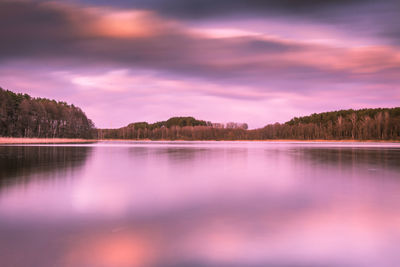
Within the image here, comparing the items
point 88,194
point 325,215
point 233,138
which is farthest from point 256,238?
point 233,138

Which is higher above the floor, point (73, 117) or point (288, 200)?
point (73, 117)

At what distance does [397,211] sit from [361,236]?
7.33 ft

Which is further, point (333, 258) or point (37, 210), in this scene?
point (37, 210)

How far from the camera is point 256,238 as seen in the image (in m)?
4.41

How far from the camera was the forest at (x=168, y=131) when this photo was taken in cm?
7638

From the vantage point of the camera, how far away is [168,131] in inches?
6821

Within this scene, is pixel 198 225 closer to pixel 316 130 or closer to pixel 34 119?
pixel 34 119

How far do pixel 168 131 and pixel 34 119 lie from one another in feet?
319

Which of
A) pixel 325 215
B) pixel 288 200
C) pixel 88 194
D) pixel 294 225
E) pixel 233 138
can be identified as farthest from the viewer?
pixel 233 138

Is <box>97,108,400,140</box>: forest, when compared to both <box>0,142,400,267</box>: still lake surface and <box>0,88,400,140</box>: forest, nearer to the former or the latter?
<box>0,88,400,140</box>: forest

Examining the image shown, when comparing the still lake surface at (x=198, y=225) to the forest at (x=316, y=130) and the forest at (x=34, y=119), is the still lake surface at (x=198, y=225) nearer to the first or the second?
the forest at (x=34, y=119)

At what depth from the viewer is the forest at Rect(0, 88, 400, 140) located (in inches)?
3007

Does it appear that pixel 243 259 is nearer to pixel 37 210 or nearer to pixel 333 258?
pixel 333 258

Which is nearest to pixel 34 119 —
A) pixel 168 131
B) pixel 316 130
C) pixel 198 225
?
pixel 198 225
